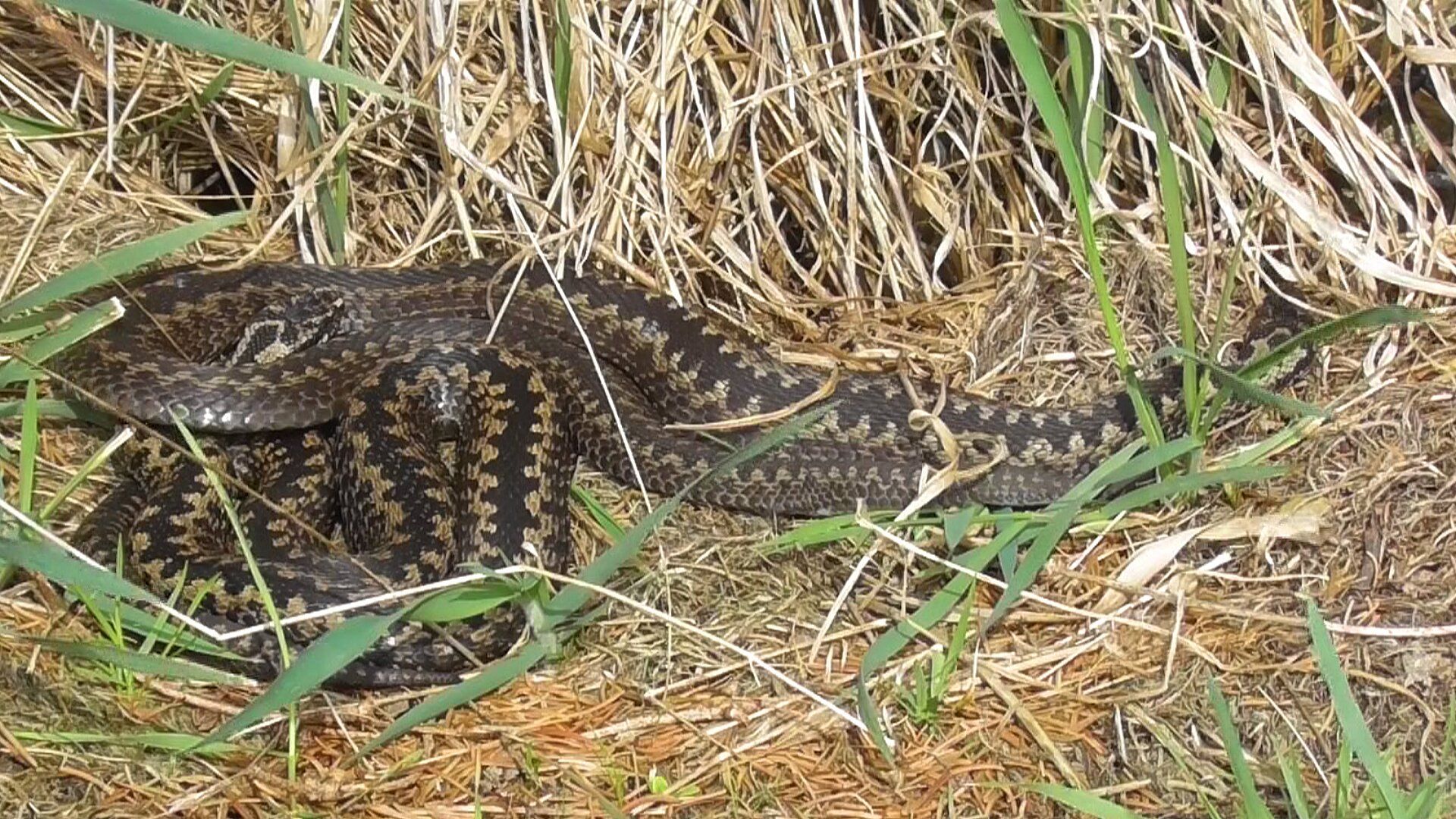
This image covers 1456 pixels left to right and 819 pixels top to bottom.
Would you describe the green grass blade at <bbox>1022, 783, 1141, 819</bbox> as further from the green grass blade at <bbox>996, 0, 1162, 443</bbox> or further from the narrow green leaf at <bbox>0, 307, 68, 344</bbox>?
the narrow green leaf at <bbox>0, 307, 68, 344</bbox>

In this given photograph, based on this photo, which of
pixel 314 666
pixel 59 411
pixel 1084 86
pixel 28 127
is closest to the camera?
pixel 314 666

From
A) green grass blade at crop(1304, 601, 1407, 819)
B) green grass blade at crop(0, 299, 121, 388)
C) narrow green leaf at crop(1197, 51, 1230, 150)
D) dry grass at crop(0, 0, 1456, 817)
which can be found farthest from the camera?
narrow green leaf at crop(1197, 51, 1230, 150)

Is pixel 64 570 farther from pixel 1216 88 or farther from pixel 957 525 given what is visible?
pixel 1216 88

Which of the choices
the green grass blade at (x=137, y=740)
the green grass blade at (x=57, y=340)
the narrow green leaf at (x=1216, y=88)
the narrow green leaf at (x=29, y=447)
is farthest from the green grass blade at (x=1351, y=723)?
the narrow green leaf at (x=29, y=447)

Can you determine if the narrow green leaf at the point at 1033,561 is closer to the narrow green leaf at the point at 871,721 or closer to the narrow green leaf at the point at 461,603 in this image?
the narrow green leaf at the point at 871,721

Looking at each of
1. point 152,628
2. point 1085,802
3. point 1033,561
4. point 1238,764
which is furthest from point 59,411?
point 1238,764

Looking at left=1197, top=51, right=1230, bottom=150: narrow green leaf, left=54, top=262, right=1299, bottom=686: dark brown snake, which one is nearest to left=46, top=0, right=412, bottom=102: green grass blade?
left=54, top=262, right=1299, bottom=686: dark brown snake
